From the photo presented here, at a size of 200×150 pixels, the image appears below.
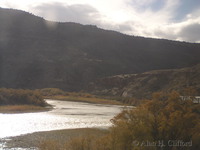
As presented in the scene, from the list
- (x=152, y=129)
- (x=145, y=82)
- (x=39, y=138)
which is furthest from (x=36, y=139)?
(x=145, y=82)

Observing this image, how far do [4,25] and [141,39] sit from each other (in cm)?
6579

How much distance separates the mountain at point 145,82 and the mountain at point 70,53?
1022cm

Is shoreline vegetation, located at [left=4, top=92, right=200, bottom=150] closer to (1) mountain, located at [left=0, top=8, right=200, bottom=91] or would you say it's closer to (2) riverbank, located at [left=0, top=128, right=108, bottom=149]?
(2) riverbank, located at [left=0, top=128, right=108, bottom=149]

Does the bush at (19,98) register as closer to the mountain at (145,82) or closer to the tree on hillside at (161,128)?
the mountain at (145,82)

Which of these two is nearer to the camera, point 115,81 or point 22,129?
point 22,129

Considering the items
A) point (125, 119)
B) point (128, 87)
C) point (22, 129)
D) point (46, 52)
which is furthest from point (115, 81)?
point (125, 119)

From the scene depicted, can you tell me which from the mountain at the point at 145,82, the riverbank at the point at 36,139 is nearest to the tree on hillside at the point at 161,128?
the riverbank at the point at 36,139

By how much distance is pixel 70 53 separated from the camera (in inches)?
5448

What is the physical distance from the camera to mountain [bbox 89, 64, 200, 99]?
91.6 m

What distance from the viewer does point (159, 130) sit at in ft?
48.8

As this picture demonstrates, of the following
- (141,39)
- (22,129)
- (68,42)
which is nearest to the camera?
(22,129)

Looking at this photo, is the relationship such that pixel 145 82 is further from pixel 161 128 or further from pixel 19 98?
pixel 161 128

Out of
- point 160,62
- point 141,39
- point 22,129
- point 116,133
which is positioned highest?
point 141,39

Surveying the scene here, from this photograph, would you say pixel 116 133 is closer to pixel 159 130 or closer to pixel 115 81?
pixel 159 130
